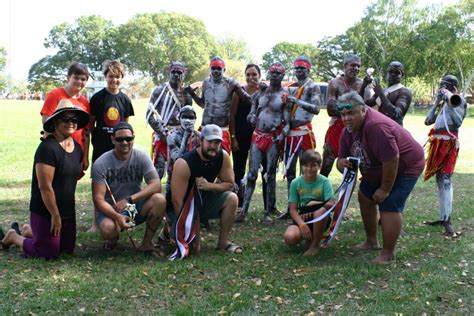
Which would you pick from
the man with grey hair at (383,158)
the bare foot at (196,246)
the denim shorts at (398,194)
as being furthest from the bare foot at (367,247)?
the bare foot at (196,246)

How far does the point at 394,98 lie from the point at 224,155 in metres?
2.49

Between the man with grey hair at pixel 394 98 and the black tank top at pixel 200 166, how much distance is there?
227 centimetres

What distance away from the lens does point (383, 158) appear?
447 centimetres

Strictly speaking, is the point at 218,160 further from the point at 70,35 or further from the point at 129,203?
the point at 70,35

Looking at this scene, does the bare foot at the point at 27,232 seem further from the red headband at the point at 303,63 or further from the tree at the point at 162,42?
the tree at the point at 162,42

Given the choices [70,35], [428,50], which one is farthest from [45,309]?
[70,35]

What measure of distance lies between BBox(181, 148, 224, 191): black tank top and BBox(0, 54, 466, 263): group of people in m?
0.01

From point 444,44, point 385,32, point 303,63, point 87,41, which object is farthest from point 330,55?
point 303,63

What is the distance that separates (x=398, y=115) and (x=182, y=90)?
2904 mm

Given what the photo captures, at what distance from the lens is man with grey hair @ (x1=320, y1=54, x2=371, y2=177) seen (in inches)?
244

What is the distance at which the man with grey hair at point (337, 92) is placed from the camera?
6.21 meters

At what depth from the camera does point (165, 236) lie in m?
5.68

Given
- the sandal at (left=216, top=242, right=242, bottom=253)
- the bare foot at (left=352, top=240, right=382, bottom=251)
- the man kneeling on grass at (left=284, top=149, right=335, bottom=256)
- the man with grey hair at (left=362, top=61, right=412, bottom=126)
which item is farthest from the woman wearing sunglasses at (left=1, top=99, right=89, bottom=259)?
the man with grey hair at (left=362, top=61, right=412, bottom=126)

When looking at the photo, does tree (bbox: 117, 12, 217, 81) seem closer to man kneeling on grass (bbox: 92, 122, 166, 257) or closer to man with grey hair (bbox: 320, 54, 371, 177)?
man with grey hair (bbox: 320, 54, 371, 177)
